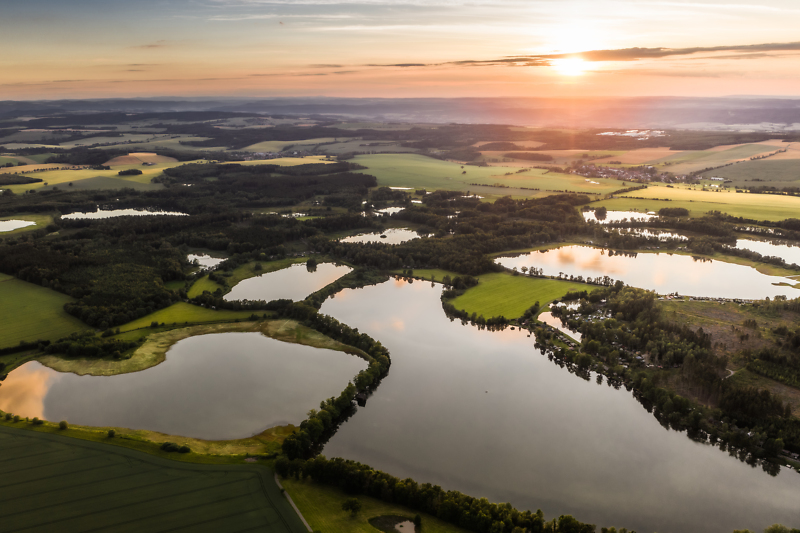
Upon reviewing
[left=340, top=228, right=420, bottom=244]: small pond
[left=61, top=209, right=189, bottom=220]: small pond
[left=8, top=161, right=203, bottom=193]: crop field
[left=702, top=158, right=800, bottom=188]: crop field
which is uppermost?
[left=702, top=158, right=800, bottom=188]: crop field

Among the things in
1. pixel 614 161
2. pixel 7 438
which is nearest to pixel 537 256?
pixel 7 438

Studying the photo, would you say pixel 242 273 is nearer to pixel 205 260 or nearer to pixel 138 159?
pixel 205 260

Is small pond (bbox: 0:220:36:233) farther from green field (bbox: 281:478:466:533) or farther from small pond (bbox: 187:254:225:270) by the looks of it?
green field (bbox: 281:478:466:533)

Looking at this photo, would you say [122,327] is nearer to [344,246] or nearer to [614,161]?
[344,246]

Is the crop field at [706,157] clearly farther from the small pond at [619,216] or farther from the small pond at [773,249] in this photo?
the small pond at [773,249]

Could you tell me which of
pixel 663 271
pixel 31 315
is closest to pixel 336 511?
pixel 31 315

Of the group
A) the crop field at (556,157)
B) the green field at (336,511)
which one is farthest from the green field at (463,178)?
the green field at (336,511)

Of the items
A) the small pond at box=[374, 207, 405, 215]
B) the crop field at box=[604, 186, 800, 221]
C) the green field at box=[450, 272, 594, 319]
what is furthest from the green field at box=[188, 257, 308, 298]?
the crop field at box=[604, 186, 800, 221]
